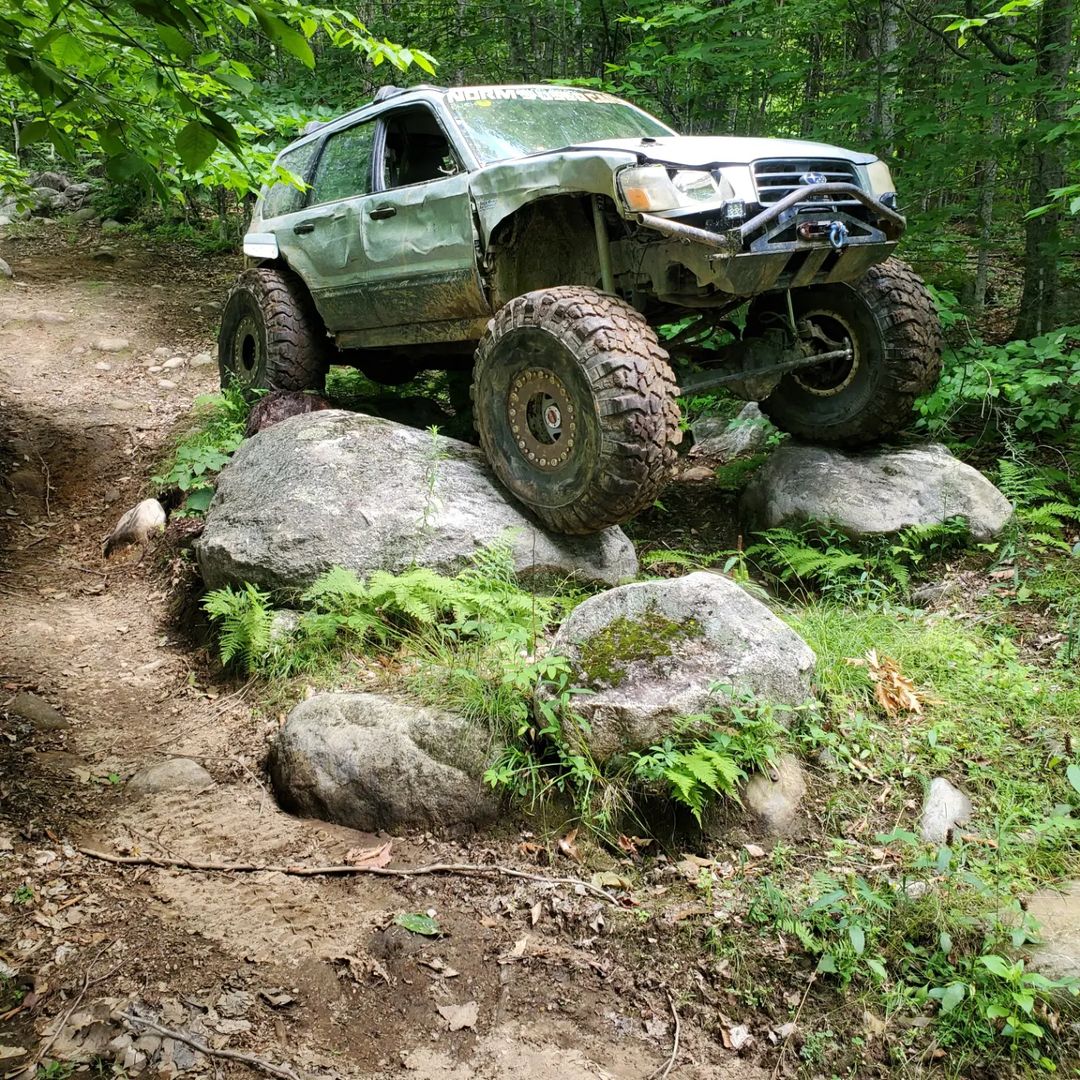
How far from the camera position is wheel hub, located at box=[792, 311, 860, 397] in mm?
5242

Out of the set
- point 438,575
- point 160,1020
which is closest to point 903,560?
point 438,575

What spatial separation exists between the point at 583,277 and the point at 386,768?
321 centimetres

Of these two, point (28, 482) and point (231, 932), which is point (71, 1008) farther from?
point (28, 482)

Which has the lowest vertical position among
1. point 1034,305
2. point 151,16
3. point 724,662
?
point 724,662

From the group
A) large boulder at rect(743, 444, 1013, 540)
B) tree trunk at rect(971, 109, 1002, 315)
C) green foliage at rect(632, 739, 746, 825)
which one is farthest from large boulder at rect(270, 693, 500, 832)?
tree trunk at rect(971, 109, 1002, 315)

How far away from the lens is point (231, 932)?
281 cm

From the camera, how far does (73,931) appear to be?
9.09ft

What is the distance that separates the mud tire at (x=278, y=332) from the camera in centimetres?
644

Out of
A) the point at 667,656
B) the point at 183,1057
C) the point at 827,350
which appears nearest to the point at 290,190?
the point at 827,350

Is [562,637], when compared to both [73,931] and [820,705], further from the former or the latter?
[73,931]

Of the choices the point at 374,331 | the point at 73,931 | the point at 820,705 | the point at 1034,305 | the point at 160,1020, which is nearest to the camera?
the point at 160,1020

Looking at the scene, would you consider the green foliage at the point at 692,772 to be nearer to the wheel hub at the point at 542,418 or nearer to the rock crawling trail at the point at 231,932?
the rock crawling trail at the point at 231,932

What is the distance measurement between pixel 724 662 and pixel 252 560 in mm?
2644

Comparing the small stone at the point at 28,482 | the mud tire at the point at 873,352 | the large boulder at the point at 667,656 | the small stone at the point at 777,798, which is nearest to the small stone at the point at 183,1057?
the large boulder at the point at 667,656
